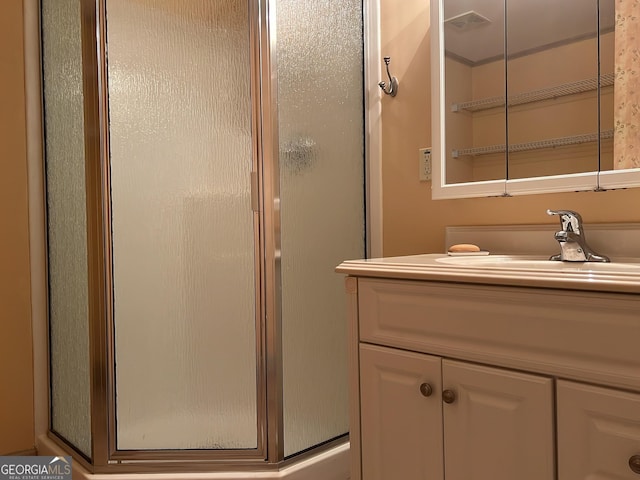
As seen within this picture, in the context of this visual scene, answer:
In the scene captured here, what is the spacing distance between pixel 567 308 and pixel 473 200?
26.4 inches

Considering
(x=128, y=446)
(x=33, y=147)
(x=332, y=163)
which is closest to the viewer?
(x=128, y=446)

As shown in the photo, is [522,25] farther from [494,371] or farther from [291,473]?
[291,473]

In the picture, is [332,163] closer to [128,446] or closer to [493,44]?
[493,44]

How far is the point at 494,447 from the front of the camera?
93 cm

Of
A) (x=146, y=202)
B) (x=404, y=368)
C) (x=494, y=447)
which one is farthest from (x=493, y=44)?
(x=146, y=202)

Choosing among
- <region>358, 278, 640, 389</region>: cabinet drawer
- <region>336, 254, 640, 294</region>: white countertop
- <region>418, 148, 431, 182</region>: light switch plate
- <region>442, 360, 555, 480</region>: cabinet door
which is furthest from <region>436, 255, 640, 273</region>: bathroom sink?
<region>418, 148, 431, 182</region>: light switch plate

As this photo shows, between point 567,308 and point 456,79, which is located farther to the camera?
point 456,79

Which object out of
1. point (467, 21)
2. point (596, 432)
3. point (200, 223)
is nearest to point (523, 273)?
point (596, 432)

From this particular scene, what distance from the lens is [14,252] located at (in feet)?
5.76

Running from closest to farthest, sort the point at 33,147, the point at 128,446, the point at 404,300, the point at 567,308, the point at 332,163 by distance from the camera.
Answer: the point at 567,308 → the point at 404,300 → the point at 128,446 → the point at 332,163 → the point at 33,147

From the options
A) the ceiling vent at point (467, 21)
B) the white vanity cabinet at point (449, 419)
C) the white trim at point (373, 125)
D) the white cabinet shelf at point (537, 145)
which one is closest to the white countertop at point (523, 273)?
the white vanity cabinet at point (449, 419)

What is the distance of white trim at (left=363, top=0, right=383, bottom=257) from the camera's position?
170 cm

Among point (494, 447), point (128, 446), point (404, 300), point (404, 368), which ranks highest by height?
point (404, 300)

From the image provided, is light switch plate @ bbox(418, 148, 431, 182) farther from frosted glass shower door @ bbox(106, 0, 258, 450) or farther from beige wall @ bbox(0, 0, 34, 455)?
beige wall @ bbox(0, 0, 34, 455)
